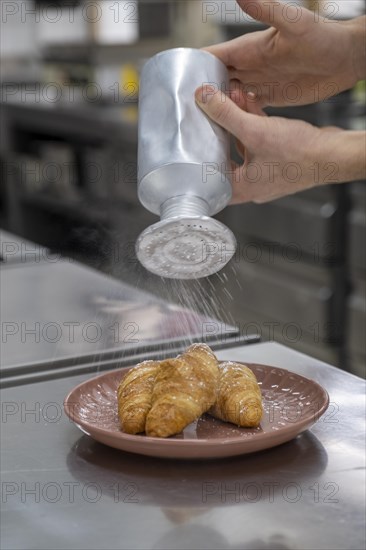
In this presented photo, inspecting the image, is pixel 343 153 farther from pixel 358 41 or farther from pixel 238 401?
pixel 238 401

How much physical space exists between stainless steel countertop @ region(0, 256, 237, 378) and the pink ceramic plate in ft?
0.95

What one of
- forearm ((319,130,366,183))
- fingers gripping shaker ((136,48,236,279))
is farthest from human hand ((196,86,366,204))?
fingers gripping shaker ((136,48,236,279))

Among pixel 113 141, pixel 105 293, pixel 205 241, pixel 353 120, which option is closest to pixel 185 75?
pixel 205 241

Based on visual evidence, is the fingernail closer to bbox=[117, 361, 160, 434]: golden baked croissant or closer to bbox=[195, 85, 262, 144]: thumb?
bbox=[195, 85, 262, 144]: thumb

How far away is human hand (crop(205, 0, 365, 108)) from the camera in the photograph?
1.61 meters

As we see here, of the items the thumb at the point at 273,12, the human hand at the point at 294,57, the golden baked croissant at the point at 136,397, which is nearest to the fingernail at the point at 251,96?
the human hand at the point at 294,57

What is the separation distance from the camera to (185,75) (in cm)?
123

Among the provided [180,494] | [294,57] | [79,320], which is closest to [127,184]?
[79,320]

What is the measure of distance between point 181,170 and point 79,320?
0.69 m

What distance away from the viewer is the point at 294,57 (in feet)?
5.41

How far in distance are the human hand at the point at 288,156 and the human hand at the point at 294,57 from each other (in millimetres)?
218

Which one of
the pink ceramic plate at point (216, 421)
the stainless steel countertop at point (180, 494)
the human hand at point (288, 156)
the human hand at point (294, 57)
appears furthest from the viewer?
the human hand at point (294, 57)

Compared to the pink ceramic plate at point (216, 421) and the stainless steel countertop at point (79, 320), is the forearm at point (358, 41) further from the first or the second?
the pink ceramic plate at point (216, 421)

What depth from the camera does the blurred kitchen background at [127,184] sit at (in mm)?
3393
